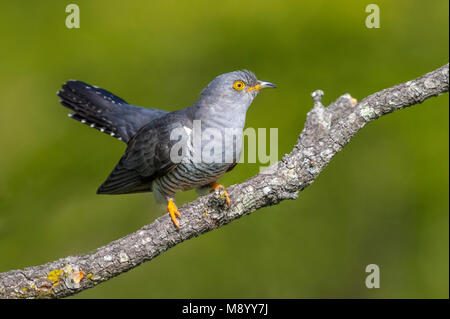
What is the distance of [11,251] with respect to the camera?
4887 millimetres

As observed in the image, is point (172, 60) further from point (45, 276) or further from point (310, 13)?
point (45, 276)

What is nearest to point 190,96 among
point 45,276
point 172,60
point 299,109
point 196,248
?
point 172,60

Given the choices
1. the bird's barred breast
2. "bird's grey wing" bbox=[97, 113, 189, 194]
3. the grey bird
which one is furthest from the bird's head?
the bird's barred breast

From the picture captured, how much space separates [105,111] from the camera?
3.68 metres

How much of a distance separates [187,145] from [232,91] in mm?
377

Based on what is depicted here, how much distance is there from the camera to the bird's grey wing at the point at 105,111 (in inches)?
143

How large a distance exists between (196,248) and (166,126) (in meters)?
1.95

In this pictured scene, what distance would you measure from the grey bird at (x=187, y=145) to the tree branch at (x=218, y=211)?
88 mm

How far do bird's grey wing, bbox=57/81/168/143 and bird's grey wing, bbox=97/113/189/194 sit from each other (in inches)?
7.5

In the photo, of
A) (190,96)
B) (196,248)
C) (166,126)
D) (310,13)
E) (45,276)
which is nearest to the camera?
(45,276)

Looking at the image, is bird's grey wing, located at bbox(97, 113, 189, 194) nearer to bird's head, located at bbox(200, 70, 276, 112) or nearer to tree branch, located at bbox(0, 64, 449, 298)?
bird's head, located at bbox(200, 70, 276, 112)

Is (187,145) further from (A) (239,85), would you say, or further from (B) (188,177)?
(A) (239,85)

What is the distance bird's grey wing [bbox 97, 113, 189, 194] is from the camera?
3082 mm

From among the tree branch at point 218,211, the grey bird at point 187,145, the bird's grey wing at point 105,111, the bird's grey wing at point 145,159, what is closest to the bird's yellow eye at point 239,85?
the grey bird at point 187,145
